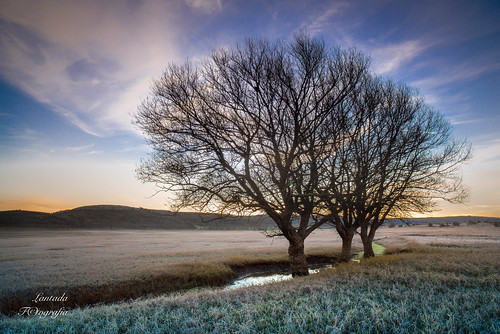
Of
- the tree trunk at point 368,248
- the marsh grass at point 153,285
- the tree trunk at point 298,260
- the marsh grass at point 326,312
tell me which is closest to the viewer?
the marsh grass at point 326,312

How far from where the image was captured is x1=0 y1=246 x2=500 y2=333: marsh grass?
4.69 metres

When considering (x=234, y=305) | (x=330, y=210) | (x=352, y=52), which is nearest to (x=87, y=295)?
(x=234, y=305)

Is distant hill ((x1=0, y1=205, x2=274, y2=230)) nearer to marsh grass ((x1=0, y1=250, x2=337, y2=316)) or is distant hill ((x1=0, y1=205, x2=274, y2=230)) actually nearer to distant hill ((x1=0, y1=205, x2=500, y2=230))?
distant hill ((x1=0, y1=205, x2=500, y2=230))

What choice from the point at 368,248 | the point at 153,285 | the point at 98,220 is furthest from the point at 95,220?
the point at 368,248

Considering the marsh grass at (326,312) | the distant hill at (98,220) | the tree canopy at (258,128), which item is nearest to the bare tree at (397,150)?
the tree canopy at (258,128)

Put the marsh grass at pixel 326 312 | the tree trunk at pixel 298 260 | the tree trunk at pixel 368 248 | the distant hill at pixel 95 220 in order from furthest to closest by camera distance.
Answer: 1. the distant hill at pixel 95 220
2. the tree trunk at pixel 368 248
3. the tree trunk at pixel 298 260
4. the marsh grass at pixel 326 312

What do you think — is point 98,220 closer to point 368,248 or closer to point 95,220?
point 95,220

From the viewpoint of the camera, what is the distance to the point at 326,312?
17.4 feet

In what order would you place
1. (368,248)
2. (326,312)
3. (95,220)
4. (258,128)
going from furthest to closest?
(95,220)
(368,248)
(258,128)
(326,312)

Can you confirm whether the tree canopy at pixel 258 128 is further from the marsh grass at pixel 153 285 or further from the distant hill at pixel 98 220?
the distant hill at pixel 98 220

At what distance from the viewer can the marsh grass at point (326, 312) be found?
4.69 metres

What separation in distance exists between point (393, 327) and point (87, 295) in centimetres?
1427

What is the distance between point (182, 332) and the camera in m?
4.89

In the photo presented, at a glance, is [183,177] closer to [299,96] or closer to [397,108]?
[299,96]
